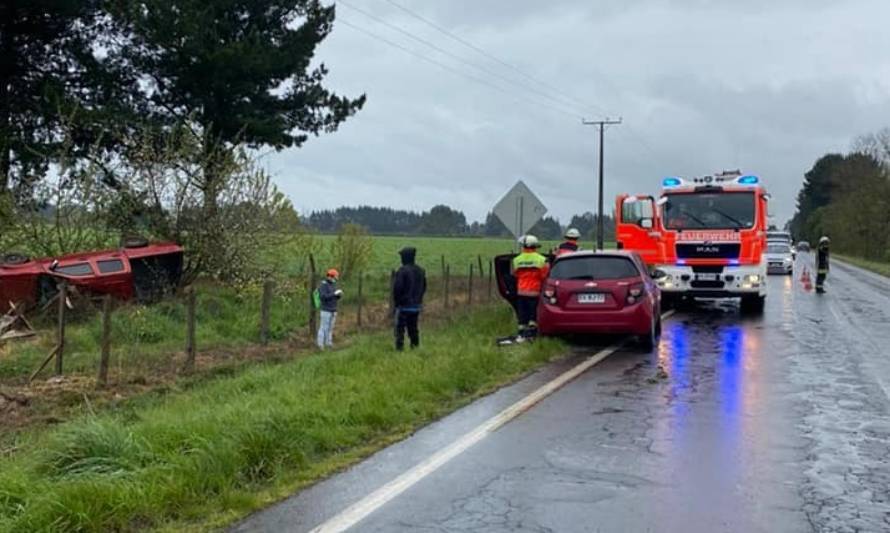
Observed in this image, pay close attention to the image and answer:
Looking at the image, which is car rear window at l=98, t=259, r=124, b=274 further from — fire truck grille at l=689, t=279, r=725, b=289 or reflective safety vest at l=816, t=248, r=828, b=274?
reflective safety vest at l=816, t=248, r=828, b=274

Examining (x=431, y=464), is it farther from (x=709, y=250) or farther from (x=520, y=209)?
(x=709, y=250)

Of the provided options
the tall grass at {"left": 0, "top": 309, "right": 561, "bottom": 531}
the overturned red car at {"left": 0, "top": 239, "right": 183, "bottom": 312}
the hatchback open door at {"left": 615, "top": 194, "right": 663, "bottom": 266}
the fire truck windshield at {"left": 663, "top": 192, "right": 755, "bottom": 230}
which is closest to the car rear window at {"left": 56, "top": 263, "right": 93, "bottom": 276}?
the overturned red car at {"left": 0, "top": 239, "right": 183, "bottom": 312}

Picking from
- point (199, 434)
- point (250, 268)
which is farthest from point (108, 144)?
point (199, 434)

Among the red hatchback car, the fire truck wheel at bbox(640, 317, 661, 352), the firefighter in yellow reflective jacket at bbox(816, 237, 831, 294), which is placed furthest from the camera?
the firefighter in yellow reflective jacket at bbox(816, 237, 831, 294)

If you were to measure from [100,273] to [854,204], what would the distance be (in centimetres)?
7288

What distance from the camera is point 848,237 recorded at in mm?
84500

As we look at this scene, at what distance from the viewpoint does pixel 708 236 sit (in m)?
→ 19.5

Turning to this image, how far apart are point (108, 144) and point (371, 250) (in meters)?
8.98

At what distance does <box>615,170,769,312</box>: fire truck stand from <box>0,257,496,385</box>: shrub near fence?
15.2 ft

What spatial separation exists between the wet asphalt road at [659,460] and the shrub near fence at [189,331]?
5.19m

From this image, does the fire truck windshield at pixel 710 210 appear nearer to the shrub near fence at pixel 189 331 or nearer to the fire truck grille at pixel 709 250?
the fire truck grille at pixel 709 250

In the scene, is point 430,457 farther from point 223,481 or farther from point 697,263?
point 697,263

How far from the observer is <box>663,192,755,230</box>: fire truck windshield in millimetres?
19469

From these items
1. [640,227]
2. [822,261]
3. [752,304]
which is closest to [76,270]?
[640,227]
